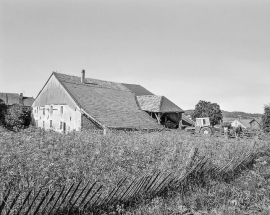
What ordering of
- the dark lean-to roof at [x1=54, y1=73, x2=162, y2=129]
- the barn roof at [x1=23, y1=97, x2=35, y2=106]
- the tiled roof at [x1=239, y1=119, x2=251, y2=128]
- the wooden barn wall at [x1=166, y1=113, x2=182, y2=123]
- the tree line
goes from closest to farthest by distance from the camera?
the dark lean-to roof at [x1=54, y1=73, x2=162, y2=129] → the wooden barn wall at [x1=166, y1=113, x2=182, y2=123] → the barn roof at [x1=23, y1=97, x2=35, y2=106] → the tiled roof at [x1=239, y1=119, x2=251, y2=128] → the tree line

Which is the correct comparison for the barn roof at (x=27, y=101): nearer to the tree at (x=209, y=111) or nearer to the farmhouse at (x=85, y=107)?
the farmhouse at (x=85, y=107)

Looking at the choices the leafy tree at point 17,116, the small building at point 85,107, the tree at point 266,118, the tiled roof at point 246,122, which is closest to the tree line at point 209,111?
the tiled roof at point 246,122

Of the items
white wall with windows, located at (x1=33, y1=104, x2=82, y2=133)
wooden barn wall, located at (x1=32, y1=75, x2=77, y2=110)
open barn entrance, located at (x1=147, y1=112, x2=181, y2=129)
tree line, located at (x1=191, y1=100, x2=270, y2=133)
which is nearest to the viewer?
white wall with windows, located at (x1=33, y1=104, x2=82, y2=133)

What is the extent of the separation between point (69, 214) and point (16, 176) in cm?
181

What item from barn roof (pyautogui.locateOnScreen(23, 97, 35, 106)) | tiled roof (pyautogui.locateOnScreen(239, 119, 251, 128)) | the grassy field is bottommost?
the grassy field

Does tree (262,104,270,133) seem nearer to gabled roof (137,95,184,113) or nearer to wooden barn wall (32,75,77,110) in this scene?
gabled roof (137,95,184,113)

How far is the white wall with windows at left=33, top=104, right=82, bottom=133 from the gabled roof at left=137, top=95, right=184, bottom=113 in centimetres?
885

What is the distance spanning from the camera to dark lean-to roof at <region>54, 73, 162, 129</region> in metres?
22.8

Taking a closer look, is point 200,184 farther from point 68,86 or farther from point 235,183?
point 68,86

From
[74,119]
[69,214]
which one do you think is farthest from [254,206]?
[74,119]

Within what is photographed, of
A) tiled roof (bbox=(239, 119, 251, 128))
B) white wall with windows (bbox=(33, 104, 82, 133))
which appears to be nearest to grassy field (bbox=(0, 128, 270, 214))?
white wall with windows (bbox=(33, 104, 82, 133))

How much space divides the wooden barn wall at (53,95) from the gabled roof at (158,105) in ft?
29.9

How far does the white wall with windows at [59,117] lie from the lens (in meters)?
23.1

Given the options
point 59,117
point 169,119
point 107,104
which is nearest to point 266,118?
point 169,119
